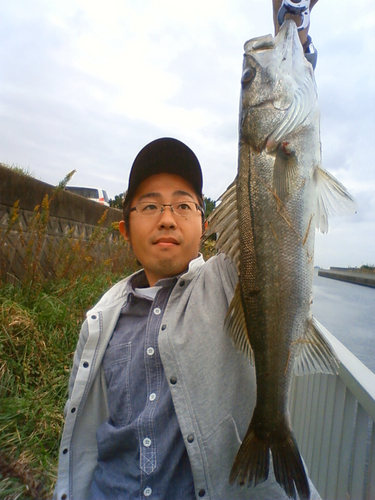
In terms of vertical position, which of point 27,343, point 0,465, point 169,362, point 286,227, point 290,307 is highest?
point 286,227

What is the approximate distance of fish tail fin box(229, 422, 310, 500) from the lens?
1.45 m

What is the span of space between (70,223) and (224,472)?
5755 mm

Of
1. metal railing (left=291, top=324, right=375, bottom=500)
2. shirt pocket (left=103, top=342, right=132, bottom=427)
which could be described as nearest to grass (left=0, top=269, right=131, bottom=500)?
shirt pocket (left=103, top=342, right=132, bottom=427)

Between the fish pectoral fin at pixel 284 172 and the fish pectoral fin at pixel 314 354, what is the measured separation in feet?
1.81

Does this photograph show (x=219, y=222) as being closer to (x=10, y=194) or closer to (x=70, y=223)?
(x=10, y=194)

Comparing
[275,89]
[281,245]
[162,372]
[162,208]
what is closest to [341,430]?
[162,372]

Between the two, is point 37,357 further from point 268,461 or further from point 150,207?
point 268,461

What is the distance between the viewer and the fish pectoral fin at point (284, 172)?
148 centimetres

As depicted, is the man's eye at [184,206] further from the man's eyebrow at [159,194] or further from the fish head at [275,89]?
the fish head at [275,89]

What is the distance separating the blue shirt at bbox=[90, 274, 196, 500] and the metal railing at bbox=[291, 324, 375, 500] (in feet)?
2.77

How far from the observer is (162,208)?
1.99 meters

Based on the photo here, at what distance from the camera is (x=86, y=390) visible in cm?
200

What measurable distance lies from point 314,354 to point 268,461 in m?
0.47

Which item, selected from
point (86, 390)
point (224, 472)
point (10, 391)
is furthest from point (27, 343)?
point (224, 472)
